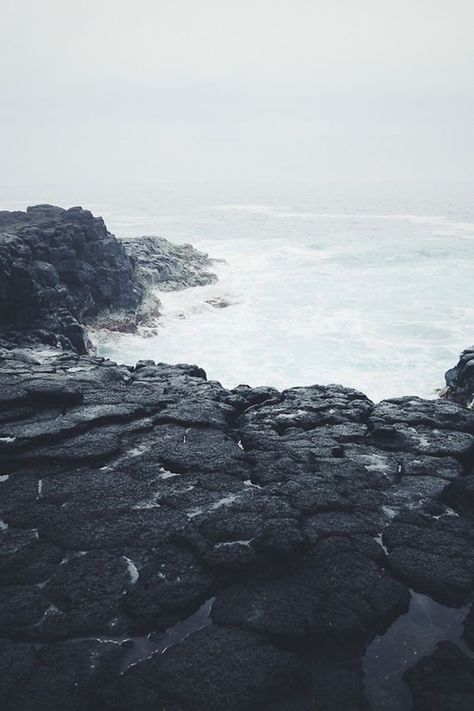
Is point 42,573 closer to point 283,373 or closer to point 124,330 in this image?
point 283,373

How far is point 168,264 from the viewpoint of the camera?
39719mm

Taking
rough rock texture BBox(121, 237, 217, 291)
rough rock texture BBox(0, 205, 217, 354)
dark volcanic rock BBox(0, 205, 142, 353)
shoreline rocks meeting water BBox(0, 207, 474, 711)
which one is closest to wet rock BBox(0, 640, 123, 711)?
shoreline rocks meeting water BBox(0, 207, 474, 711)

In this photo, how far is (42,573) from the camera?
5.40 meters

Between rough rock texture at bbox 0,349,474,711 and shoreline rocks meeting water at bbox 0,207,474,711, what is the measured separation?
2 cm

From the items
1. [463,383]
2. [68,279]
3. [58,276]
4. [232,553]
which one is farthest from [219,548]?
[68,279]

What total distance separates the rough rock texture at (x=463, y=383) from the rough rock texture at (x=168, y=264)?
79.2 feet

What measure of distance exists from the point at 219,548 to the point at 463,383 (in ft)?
39.7

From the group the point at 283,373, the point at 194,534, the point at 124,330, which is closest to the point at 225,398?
the point at 194,534

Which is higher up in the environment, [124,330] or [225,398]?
[225,398]

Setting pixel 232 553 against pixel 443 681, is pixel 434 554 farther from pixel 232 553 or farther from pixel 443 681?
pixel 232 553

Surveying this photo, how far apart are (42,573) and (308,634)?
2.92 m

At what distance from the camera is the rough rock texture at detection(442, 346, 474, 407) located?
14852 millimetres

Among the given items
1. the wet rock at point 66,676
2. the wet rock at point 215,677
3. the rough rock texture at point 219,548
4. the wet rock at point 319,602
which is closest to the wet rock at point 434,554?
the rough rock texture at point 219,548

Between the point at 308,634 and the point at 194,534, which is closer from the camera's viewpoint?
the point at 308,634
